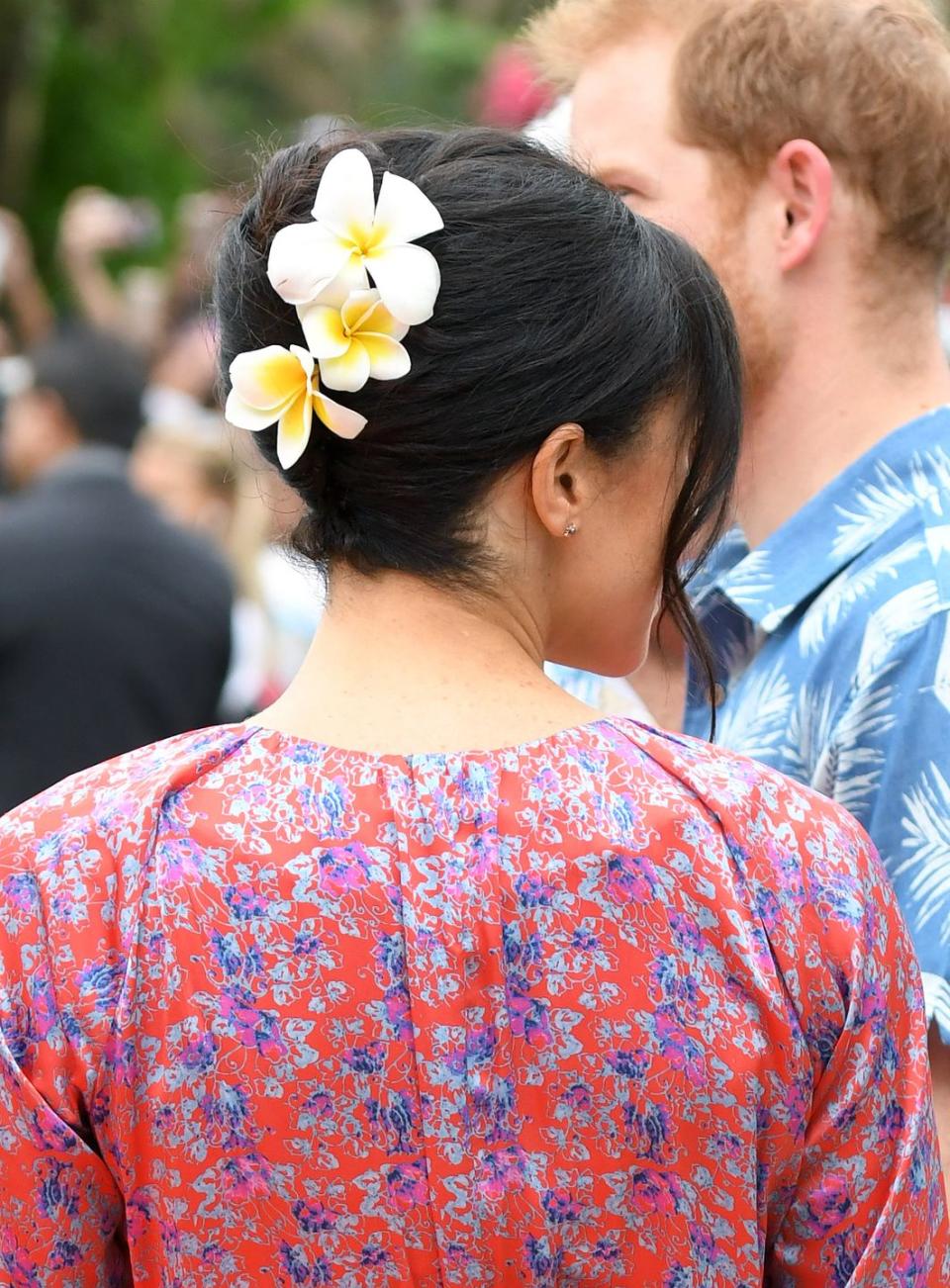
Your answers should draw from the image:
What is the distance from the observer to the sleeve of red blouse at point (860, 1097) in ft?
4.29

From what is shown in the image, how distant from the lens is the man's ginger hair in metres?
1.92

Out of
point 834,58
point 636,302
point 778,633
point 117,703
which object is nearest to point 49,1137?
point 636,302

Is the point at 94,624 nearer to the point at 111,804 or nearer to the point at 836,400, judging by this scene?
the point at 836,400

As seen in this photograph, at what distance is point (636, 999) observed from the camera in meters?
1.26

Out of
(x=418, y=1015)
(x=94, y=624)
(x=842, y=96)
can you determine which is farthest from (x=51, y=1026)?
(x=94, y=624)

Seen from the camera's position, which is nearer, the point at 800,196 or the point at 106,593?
the point at 800,196

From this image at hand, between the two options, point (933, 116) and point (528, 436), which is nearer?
point (528, 436)

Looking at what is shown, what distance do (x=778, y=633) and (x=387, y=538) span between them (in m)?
0.65

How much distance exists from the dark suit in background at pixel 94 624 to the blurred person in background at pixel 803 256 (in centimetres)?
266

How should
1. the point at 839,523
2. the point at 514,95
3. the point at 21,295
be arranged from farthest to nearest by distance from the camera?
the point at 21,295
the point at 514,95
the point at 839,523

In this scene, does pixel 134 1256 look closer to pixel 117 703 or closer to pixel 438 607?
pixel 438 607

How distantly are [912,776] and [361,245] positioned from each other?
735 millimetres

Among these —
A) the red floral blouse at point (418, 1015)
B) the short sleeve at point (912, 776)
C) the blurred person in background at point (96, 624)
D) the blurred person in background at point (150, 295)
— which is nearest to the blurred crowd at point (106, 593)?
the blurred person in background at point (96, 624)

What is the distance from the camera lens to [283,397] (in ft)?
4.40
